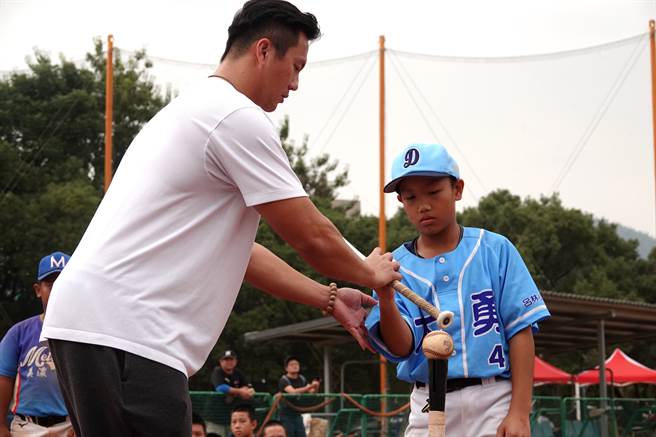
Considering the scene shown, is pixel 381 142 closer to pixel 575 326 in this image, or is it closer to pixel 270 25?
pixel 575 326

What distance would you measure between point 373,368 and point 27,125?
1519 cm

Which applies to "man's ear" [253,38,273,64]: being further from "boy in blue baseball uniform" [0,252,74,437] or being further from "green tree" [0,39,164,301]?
"green tree" [0,39,164,301]

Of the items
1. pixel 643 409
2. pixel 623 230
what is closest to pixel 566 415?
pixel 643 409

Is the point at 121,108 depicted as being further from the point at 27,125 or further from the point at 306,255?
the point at 306,255

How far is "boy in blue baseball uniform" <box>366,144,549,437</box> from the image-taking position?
4246mm

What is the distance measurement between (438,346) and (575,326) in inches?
696

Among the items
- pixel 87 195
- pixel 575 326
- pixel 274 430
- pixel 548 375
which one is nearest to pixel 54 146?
pixel 87 195

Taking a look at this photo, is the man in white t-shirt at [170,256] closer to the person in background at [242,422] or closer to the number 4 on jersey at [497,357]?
the number 4 on jersey at [497,357]

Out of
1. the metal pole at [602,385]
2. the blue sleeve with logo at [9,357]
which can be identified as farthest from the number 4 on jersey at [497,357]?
the metal pole at [602,385]

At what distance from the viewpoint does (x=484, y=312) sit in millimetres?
4355

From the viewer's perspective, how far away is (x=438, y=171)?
4.45m

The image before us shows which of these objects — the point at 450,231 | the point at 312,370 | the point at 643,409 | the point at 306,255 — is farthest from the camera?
the point at 312,370

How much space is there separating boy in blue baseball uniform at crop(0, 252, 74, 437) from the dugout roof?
1116cm

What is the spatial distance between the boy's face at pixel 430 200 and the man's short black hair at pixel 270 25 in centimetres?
121
